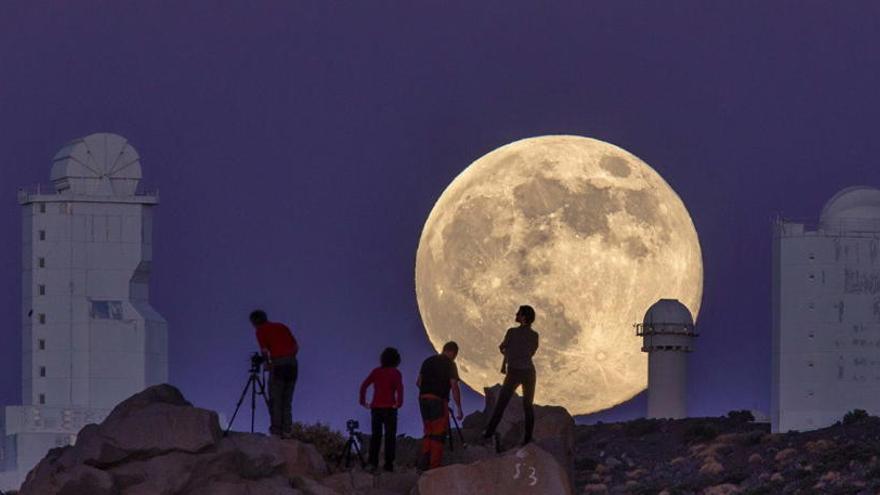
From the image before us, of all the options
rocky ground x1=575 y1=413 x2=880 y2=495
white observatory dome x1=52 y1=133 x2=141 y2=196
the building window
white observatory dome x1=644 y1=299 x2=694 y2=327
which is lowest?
rocky ground x1=575 y1=413 x2=880 y2=495

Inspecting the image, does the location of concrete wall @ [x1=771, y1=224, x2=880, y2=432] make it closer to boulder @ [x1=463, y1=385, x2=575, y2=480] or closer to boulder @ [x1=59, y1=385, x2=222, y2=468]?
boulder @ [x1=463, y1=385, x2=575, y2=480]

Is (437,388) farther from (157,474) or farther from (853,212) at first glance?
(853,212)

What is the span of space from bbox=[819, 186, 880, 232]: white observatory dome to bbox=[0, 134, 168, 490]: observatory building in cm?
3667

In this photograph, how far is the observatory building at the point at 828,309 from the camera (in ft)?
384

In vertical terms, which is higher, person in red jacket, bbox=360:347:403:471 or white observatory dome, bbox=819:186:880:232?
white observatory dome, bbox=819:186:880:232

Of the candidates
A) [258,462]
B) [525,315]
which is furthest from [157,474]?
[525,315]

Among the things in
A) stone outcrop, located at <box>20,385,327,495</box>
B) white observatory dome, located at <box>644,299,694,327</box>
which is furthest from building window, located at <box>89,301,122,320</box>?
stone outcrop, located at <box>20,385,327,495</box>

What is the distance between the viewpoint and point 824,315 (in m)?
118

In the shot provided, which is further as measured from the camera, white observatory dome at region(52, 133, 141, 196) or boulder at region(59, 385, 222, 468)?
white observatory dome at region(52, 133, 141, 196)

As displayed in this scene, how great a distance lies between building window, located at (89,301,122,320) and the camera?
13600cm

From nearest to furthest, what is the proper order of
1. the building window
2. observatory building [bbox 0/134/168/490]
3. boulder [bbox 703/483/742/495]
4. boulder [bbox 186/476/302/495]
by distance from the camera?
boulder [bbox 186/476/302/495]
boulder [bbox 703/483/742/495]
observatory building [bbox 0/134/168/490]
the building window

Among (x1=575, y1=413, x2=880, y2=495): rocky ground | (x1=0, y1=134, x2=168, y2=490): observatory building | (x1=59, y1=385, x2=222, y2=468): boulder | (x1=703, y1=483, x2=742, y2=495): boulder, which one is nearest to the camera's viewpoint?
(x1=59, y1=385, x2=222, y2=468): boulder

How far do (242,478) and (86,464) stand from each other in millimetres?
3024

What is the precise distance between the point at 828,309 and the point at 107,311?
129 ft
